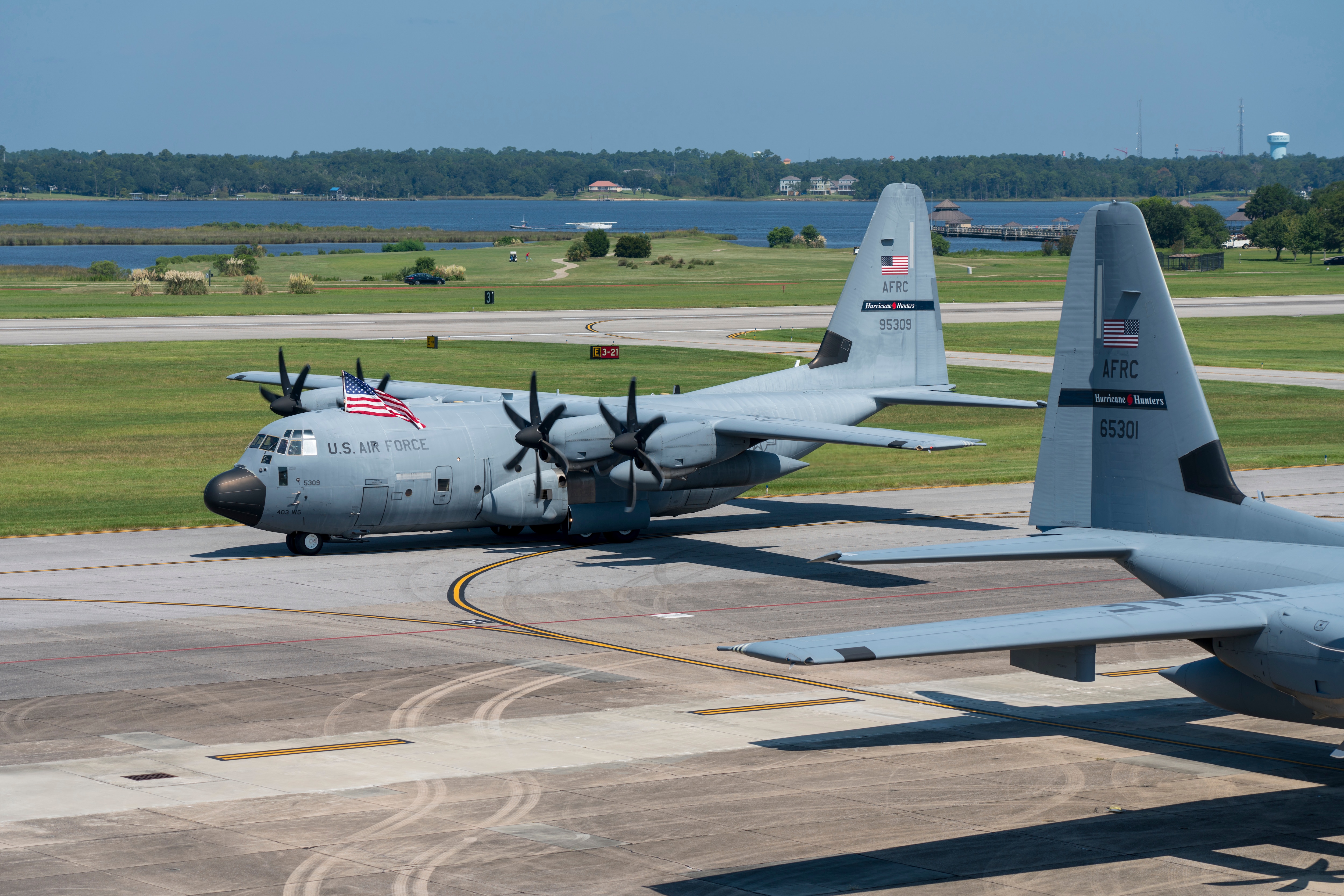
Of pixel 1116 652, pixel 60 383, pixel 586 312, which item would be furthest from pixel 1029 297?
pixel 1116 652

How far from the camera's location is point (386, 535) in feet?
135

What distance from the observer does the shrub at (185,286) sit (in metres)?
129

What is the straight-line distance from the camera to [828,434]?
3506 cm

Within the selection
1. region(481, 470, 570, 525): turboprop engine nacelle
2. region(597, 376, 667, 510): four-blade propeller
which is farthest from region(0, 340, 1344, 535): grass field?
region(597, 376, 667, 510): four-blade propeller

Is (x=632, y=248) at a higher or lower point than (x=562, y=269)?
higher

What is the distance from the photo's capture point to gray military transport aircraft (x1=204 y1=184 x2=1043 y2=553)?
116 ft

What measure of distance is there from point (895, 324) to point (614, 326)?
62385 mm

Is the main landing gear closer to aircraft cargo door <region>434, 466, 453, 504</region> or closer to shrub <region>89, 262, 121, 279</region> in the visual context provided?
aircraft cargo door <region>434, 466, 453, 504</region>

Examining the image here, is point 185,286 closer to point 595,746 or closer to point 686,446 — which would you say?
point 686,446

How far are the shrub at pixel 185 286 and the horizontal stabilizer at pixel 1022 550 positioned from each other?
118 meters

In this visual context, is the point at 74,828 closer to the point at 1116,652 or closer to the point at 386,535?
the point at 1116,652

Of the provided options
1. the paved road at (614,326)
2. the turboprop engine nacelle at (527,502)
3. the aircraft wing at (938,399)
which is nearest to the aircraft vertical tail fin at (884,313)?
the aircraft wing at (938,399)

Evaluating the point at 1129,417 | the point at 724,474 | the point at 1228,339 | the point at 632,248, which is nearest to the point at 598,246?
the point at 632,248

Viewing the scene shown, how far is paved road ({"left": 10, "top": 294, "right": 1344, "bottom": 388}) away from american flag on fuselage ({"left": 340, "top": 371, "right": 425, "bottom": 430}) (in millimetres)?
49982
